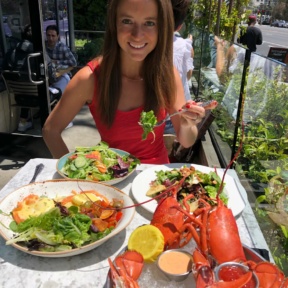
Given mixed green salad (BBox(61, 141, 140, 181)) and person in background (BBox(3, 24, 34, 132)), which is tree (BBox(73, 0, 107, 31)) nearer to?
person in background (BBox(3, 24, 34, 132))

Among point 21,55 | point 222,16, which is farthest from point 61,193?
point 222,16

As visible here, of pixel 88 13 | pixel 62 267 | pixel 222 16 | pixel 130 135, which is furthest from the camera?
pixel 88 13

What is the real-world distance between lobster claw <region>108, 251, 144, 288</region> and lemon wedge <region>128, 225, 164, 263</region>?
2.6 inches

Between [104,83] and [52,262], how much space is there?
1.31 m

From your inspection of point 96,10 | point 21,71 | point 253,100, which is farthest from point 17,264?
point 96,10

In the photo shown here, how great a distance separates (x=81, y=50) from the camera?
9.12m

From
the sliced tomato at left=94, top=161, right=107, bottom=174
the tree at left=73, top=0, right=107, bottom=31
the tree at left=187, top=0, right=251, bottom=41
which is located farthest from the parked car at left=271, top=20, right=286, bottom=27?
the sliced tomato at left=94, top=161, right=107, bottom=174

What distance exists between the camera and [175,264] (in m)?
1.18

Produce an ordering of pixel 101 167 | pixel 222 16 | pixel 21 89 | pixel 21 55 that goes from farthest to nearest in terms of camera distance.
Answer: pixel 222 16
pixel 21 89
pixel 21 55
pixel 101 167

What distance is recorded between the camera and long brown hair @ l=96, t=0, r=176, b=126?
→ 2.20 meters

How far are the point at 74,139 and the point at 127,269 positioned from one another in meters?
4.86

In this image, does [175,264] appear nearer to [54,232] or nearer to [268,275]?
[268,275]

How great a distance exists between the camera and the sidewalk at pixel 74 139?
458 centimetres

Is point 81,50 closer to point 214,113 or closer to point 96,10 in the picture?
point 96,10
